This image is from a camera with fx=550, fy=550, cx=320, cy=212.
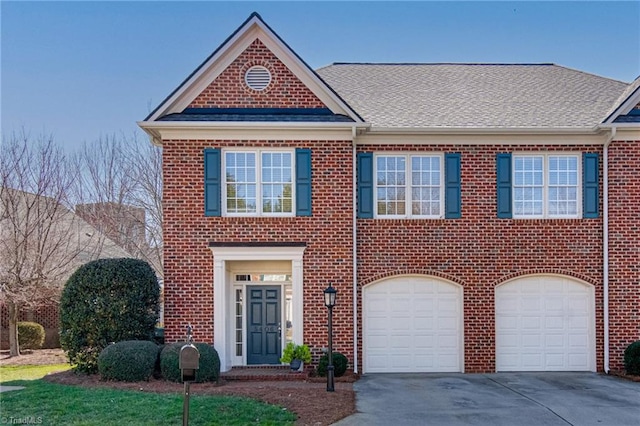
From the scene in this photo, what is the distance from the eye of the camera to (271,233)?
42.8 feet

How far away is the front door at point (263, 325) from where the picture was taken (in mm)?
13734

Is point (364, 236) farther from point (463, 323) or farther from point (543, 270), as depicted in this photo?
point (543, 270)

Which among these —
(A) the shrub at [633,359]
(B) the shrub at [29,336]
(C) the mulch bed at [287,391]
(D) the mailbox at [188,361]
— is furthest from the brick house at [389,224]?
(B) the shrub at [29,336]

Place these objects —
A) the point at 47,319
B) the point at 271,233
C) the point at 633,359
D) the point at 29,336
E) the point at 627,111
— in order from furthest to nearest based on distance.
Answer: the point at 47,319
the point at 29,336
the point at 627,111
the point at 271,233
the point at 633,359

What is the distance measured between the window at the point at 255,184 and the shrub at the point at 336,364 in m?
3.44

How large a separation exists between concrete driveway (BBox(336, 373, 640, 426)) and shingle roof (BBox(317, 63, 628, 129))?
5.97 metres

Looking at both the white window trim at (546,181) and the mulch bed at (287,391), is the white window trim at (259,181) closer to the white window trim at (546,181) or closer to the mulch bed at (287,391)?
the mulch bed at (287,391)

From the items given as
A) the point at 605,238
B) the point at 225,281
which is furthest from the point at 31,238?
the point at 605,238

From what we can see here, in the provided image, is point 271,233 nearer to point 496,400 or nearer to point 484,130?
point 484,130

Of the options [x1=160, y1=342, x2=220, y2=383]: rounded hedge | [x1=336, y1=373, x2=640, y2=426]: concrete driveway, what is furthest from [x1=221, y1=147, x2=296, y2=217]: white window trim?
[x1=336, y1=373, x2=640, y2=426]: concrete driveway

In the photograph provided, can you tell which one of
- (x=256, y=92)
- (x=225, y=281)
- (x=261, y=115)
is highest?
(x=256, y=92)

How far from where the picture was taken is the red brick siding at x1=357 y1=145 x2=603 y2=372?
13.5 m

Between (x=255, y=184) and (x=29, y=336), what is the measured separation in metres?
13.7

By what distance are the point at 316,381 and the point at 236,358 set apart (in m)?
2.46
